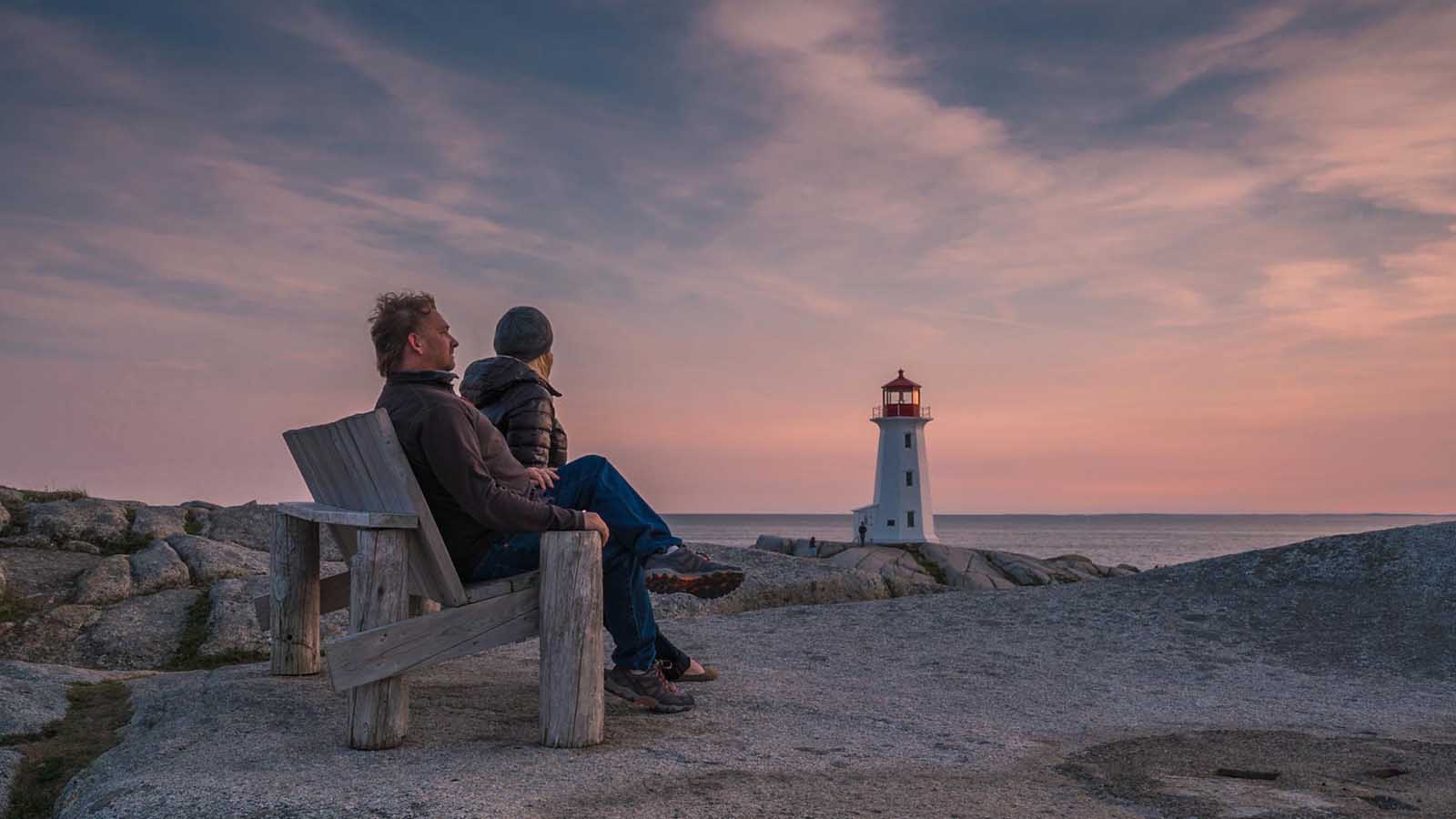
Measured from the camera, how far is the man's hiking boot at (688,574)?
5801 millimetres

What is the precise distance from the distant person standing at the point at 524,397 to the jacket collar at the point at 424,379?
0.56 m

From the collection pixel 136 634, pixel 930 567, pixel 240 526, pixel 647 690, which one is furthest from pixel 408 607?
pixel 930 567

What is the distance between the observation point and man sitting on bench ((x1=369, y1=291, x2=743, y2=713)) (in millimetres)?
5070

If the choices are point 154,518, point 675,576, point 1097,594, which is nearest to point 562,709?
point 675,576

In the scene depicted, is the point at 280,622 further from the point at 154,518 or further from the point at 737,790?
the point at 154,518

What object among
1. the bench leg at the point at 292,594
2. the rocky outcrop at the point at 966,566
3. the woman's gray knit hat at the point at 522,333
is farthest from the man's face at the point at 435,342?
the rocky outcrop at the point at 966,566

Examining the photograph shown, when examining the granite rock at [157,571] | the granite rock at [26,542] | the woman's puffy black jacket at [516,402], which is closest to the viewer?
the woman's puffy black jacket at [516,402]

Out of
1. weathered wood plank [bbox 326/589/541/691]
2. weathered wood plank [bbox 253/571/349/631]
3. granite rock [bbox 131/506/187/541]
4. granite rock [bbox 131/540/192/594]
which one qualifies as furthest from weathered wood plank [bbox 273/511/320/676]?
granite rock [bbox 131/506/187/541]

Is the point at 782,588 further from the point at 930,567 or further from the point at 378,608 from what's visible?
the point at 930,567

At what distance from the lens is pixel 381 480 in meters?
5.07

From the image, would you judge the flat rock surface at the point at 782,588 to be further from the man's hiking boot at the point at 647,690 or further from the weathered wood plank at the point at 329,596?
the man's hiking boot at the point at 647,690

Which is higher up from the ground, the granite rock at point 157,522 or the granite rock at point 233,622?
the granite rock at point 157,522

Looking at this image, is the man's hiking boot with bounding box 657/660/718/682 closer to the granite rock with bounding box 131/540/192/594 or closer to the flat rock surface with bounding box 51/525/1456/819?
the flat rock surface with bounding box 51/525/1456/819

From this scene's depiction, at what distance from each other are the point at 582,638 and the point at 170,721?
2338mm
